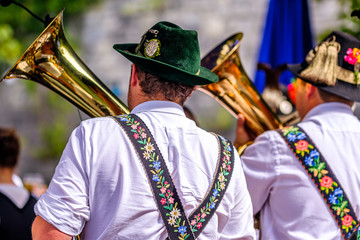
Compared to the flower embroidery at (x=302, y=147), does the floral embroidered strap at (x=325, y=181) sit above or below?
below

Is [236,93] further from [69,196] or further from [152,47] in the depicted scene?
[69,196]

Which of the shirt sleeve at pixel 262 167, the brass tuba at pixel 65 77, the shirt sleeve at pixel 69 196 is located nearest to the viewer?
the shirt sleeve at pixel 69 196

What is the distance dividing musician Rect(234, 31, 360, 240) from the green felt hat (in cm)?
65

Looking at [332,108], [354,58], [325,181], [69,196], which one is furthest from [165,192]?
[354,58]

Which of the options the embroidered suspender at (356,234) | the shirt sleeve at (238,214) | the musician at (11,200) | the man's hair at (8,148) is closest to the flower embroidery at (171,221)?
the shirt sleeve at (238,214)

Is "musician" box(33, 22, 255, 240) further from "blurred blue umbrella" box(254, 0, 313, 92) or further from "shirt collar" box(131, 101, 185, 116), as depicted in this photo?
"blurred blue umbrella" box(254, 0, 313, 92)

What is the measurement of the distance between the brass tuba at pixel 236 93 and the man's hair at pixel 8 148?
4.29ft

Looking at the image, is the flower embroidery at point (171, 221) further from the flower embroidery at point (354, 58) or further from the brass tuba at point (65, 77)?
the flower embroidery at point (354, 58)

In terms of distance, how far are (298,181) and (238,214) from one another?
1.79ft

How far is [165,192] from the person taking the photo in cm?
167

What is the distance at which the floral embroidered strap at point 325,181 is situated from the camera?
2.25 m

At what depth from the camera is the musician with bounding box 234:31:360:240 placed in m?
2.26

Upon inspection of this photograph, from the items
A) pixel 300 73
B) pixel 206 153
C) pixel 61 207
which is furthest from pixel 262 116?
pixel 61 207

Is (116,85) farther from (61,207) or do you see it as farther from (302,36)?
(61,207)
